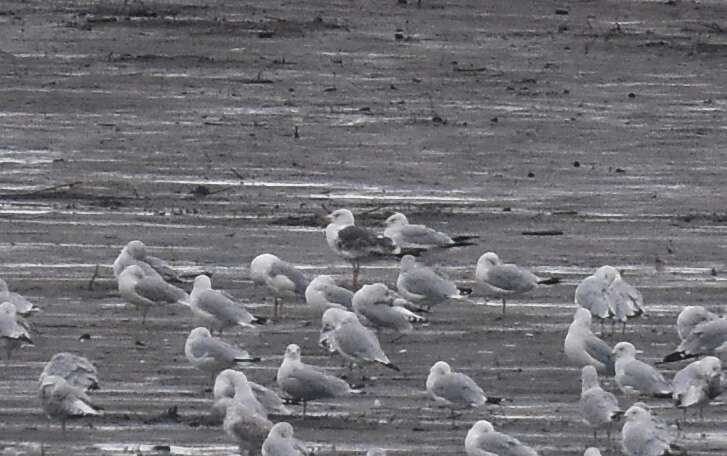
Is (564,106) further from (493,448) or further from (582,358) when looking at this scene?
(493,448)

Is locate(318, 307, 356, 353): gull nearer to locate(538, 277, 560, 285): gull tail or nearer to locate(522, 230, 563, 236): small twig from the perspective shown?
locate(538, 277, 560, 285): gull tail

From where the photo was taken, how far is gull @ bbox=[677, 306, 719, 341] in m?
17.1

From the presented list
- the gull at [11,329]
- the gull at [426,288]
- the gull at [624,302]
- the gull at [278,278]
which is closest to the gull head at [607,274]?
the gull at [624,302]

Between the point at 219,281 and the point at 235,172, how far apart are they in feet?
17.4

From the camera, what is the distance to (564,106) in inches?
1172

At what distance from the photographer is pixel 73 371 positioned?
15078 millimetres

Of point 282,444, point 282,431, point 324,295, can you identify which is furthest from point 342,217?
point 282,444

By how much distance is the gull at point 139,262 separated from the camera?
1889 centimetres

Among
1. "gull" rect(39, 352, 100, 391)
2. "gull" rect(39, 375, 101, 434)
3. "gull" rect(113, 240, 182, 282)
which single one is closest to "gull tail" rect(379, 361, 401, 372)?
"gull" rect(39, 352, 100, 391)

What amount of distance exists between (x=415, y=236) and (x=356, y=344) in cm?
428

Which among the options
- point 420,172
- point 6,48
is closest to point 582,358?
point 420,172

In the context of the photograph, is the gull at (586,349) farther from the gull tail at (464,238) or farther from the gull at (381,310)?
the gull tail at (464,238)

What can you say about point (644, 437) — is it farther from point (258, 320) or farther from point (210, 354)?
point (258, 320)

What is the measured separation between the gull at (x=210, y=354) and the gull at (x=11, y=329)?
1124 mm
